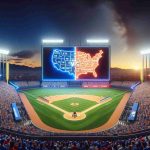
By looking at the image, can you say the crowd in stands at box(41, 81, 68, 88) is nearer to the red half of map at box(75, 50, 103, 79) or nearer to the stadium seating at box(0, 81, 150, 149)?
the red half of map at box(75, 50, 103, 79)

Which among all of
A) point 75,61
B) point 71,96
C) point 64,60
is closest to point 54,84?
point 64,60

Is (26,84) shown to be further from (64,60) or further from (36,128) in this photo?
(36,128)

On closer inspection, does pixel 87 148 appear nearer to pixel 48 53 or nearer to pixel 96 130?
pixel 96 130

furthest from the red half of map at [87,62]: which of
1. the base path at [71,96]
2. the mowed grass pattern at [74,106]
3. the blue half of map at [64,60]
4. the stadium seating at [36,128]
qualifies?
the stadium seating at [36,128]

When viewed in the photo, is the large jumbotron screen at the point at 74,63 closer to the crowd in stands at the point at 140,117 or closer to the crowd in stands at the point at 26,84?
the crowd in stands at the point at 26,84

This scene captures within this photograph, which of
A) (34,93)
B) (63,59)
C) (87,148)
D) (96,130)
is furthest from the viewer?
(63,59)

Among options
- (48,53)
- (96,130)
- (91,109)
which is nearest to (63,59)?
(48,53)

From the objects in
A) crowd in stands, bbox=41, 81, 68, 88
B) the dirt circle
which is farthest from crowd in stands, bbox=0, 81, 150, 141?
crowd in stands, bbox=41, 81, 68, 88
